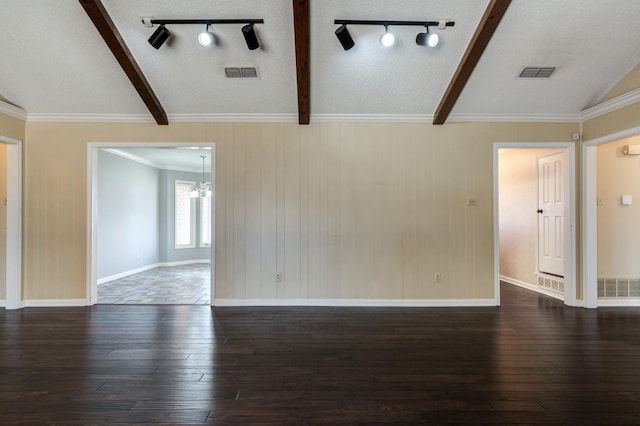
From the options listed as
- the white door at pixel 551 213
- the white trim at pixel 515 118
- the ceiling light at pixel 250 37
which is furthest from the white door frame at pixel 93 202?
the white door at pixel 551 213

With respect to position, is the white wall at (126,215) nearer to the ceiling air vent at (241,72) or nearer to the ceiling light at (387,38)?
the ceiling air vent at (241,72)

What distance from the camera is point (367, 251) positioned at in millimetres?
4305

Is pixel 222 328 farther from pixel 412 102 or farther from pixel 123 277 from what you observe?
pixel 123 277

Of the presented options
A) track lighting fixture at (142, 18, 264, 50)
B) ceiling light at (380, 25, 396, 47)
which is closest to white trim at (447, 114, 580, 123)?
ceiling light at (380, 25, 396, 47)

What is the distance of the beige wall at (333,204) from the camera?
4281mm

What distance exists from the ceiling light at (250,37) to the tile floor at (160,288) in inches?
131

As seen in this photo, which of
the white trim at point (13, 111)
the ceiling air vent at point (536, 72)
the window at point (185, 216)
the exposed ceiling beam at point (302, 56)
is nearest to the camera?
the exposed ceiling beam at point (302, 56)

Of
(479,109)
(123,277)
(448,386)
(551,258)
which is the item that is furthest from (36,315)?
(551,258)

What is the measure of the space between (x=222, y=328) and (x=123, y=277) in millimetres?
4451

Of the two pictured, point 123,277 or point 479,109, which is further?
point 123,277

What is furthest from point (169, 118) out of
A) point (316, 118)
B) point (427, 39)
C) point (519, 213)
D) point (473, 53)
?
point (519, 213)

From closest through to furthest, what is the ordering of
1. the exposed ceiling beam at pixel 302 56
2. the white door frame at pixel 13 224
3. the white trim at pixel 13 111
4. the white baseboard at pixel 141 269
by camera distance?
the exposed ceiling beam at pixel 302 56 → the white trim at pixel 13 111 → the white door frame at pixel 13 224 → the white baseboard at pixel 141 269

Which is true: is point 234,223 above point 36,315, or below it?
above

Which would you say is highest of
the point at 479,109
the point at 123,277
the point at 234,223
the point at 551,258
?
the point at 479,109
